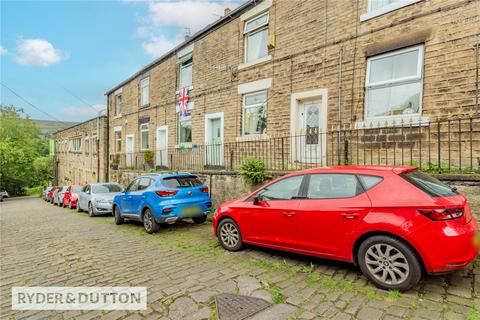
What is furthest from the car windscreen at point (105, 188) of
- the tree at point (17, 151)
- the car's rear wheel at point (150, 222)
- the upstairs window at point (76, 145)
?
the tree at point (17, 151)

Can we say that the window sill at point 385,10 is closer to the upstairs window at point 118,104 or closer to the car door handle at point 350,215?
the car door handle at point 350,215

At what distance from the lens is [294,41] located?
9.15 m

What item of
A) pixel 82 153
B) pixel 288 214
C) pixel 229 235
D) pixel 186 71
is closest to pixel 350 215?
pixel 288 214

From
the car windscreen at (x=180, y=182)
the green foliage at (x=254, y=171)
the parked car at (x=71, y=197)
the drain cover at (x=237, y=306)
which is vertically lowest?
the parked car at (x=71, y=197)

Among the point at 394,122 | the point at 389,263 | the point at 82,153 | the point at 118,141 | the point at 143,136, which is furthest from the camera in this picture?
the point at 82,153

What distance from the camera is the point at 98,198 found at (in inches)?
467

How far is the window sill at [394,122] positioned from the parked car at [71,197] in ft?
50.7

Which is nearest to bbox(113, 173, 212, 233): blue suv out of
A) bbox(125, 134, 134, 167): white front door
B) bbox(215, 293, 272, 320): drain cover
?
bbox(215, 293, 272, 320): drain cover

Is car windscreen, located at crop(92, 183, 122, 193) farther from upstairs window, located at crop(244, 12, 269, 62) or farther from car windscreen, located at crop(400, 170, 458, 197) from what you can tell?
car windscreen, located at crop(400, 170, 458, 197)

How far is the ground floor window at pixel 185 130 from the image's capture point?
1380 centimetres

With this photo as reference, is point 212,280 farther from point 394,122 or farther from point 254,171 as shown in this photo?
point 394,122

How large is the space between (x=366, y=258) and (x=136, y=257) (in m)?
3.97

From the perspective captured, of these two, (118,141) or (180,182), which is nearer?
(180,182)

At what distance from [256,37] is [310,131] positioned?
4.35 meters
